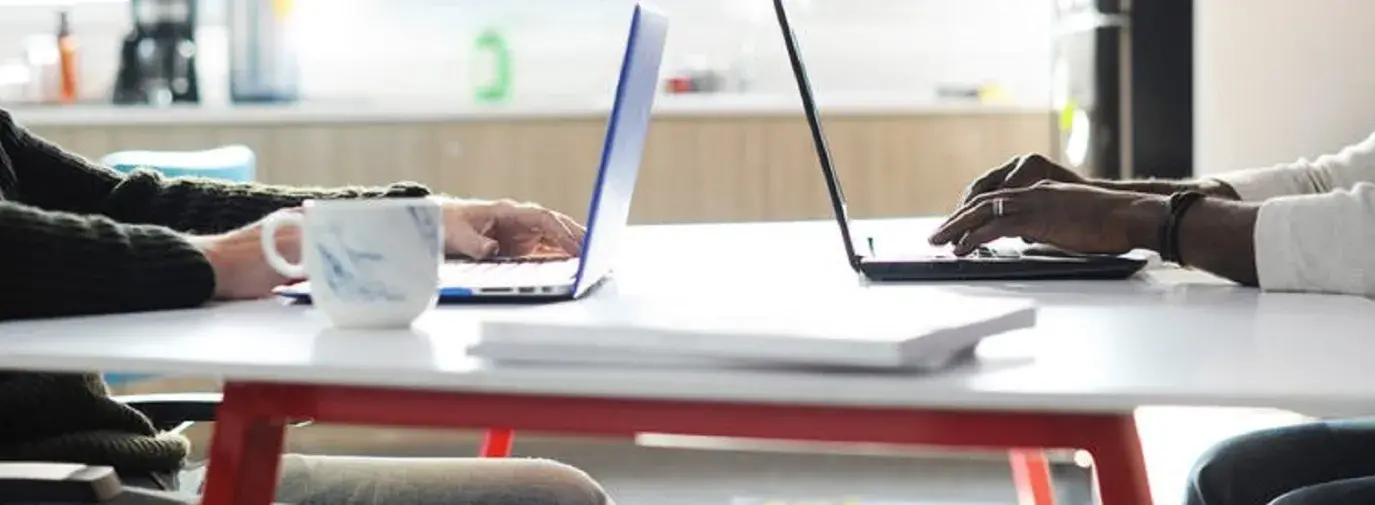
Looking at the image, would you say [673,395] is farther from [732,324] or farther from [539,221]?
[539,221]

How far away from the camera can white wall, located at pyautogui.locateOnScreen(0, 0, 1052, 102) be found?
3906 mm

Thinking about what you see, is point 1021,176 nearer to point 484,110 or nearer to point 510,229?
point 510,229

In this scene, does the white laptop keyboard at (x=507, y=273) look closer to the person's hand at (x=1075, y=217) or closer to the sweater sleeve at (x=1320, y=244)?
the person's hand at (x=1075, y=217)

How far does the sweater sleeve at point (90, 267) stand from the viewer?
1.08 meters

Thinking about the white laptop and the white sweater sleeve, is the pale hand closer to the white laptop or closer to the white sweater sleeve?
the white laptop

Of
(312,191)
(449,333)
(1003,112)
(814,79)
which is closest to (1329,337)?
(449,333)

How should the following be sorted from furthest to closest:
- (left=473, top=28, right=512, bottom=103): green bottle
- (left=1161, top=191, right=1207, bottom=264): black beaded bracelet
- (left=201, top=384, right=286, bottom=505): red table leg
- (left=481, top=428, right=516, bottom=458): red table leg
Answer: (left=473, top=28, right=512, bottom=103): green bottle < (left=481, top=428, right=516, bottom=458): red table leg < (left=1161, top=191, right=1207, bottom=264): black beaded bracelet < (left=201, top=384, right=286, bottom=505): red table leg

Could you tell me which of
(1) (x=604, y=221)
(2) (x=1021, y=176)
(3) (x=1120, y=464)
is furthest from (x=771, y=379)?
(2) (x=1021, y=176)

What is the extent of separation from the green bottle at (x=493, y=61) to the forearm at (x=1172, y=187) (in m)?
2.35

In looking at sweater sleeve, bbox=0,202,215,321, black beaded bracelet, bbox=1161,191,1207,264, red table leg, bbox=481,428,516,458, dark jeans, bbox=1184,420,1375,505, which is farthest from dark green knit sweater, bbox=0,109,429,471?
dark jeans, bbox=1184,420,1375,505

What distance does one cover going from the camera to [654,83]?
1.42 m

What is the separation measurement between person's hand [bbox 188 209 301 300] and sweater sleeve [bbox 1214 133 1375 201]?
38.3 inches

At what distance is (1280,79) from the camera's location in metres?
2.67

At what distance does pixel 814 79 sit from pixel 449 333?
3.02 m
